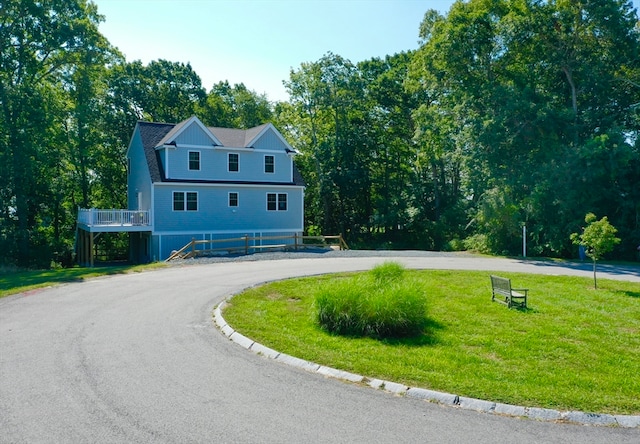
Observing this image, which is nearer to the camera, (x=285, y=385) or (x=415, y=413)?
(x=415, y=413)

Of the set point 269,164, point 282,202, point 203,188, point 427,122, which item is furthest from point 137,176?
point 427,122

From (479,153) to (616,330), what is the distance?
17857mm

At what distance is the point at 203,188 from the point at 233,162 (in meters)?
2.85

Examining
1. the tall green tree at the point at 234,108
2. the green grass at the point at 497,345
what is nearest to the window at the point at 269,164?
the tall green tree at the point at 234,108

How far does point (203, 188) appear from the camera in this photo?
103 ft

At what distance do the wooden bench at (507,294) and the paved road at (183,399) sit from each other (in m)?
7.17

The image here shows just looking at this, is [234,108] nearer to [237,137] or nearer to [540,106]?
[237,137]

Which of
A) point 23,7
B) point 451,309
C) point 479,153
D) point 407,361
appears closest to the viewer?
point 407,361

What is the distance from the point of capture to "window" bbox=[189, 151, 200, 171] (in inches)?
1230

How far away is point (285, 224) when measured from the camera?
34344mm

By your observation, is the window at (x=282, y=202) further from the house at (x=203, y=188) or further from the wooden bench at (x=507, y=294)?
the wooden bench at (x=507, y=294)

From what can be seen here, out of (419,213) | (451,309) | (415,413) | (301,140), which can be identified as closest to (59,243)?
(301,140)

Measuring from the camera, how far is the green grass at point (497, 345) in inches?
272

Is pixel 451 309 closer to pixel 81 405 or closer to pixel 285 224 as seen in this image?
pixel 81 405
